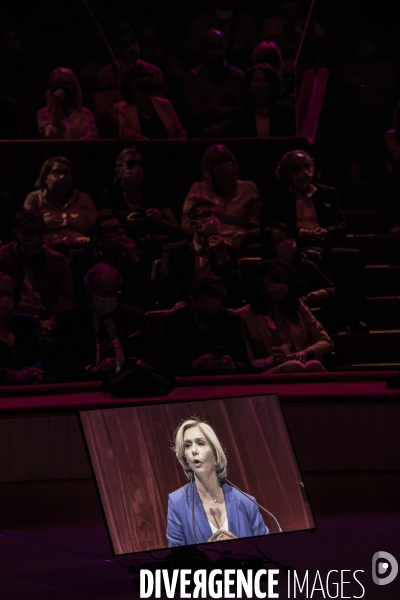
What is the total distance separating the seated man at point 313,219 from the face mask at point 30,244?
1666 mm

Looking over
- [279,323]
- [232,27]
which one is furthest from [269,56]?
[279,323]

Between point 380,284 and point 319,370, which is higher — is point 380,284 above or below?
above

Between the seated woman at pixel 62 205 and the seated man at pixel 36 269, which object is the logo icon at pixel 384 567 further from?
the seated woman at pixel 62 205

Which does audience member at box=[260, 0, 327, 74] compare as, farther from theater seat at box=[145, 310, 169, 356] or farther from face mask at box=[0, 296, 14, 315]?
face mask at box=[0, 296, 14, 315]

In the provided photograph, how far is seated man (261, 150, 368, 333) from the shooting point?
8.81 metres

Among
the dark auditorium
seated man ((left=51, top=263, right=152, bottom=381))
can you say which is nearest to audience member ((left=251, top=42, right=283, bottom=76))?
the dark auditorium

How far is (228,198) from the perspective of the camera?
9.45 metres

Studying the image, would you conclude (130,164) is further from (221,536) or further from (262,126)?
(221,536)

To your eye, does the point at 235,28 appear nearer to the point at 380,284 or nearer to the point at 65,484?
the point at 380,284

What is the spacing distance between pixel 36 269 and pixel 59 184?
42.8 inches

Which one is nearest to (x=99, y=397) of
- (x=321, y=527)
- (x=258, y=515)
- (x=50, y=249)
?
(x=321, y=527)

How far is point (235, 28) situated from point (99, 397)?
6.67 metres

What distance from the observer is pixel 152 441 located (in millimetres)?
4797

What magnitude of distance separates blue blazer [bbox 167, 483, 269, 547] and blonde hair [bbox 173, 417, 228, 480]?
56 mm
